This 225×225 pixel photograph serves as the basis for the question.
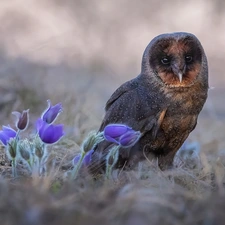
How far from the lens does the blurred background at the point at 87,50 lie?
608cm

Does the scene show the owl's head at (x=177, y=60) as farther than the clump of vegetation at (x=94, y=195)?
Yes

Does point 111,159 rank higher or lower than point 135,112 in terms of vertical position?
lower

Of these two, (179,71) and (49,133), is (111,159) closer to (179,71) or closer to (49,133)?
(49,133)

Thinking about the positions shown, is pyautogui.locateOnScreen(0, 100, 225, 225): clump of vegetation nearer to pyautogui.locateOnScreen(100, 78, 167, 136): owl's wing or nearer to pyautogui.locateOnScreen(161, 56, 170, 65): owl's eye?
pyautogui.locateOnScreen(100, 78, 167, 136): owl's wing

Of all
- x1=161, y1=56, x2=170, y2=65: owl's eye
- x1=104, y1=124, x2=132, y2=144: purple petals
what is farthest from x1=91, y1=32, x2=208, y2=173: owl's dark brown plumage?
x1=104, y1=124, x2=132, y2=144: purple petals

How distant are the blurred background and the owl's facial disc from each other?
553 mm

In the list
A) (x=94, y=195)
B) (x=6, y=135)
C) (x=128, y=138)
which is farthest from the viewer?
(x=6, y=135)

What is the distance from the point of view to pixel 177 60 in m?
3.52

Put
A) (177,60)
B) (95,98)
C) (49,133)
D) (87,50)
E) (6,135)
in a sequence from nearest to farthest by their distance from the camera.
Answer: (49,133), (6,135), (177,60), (95,98), (87,50)

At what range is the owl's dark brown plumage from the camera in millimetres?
3586

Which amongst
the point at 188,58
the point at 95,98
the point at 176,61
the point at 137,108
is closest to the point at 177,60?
the point at 176,61

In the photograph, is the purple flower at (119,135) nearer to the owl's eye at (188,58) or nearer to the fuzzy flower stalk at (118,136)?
the fuzzy flower stalk at (118,136)

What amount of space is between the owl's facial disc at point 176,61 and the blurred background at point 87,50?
0.55 m

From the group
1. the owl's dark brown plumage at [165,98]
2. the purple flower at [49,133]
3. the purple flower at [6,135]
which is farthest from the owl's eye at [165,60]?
the purple flower at [6,135]
